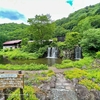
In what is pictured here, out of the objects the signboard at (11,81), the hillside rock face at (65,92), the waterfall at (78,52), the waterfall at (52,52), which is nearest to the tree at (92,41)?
the waterfall at (78,52)

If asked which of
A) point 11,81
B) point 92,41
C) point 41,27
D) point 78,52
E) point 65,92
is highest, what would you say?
point 41,27

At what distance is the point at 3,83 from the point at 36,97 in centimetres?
161

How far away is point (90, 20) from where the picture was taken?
110 ft

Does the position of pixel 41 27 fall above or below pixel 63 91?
above

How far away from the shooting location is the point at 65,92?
23.4 ft

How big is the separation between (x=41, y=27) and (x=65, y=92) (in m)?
18.9

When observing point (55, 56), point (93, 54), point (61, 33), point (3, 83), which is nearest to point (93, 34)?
point (93, 54)

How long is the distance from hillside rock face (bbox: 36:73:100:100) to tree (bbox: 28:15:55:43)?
17.6 meters

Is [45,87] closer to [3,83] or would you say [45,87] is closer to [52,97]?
[52,97]

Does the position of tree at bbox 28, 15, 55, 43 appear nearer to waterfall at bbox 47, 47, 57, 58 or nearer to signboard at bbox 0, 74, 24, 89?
waterfall at bbox 47, 47, 57, 58

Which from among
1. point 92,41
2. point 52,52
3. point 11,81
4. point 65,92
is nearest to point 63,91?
point 65,92

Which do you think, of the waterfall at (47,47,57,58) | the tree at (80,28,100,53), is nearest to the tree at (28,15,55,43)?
the waterfall at (47,47,57,58)

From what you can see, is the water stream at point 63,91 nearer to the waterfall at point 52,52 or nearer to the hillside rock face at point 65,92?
the hillside rock face at point 65,92

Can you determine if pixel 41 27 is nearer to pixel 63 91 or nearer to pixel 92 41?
pixel 92 41
